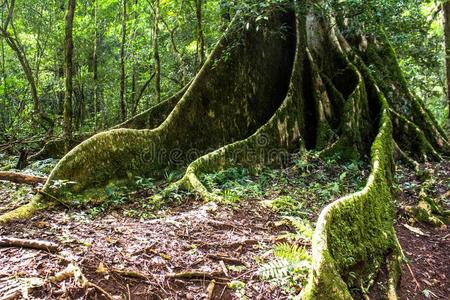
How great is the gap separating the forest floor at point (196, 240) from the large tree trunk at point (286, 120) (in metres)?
0.44

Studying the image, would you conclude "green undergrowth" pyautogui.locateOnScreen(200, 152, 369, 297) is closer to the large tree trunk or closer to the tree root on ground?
the large tree trunk

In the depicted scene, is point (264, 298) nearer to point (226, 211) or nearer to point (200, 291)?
point (200, 291)

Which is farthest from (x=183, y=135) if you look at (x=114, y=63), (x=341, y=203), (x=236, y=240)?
(x=114, y=63)

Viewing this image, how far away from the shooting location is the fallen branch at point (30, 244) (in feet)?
11.2

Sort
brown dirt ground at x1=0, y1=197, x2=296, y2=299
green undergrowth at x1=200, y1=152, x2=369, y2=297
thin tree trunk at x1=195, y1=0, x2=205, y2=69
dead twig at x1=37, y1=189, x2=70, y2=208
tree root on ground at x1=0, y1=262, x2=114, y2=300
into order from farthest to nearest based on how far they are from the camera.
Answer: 1. thin tree trunk at x1=195, y1=0, x2=205, y2=69
2. dead twig at x1=37, y1=189, x2=70, y2=208
3. green undergrowth at x1=200, y1=152, x2=369, y2=297
4. brown dirt ground at x1=0, y1=197, x2=296, y2=299
5. tree root on ground at x1=0, y1=262, x2=114, y2=300

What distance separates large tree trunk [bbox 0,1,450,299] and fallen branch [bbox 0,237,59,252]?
47.2 inches

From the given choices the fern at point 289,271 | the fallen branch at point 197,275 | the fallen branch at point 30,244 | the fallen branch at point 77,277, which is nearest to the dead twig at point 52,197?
Answer: the fallen branch at point 30,244

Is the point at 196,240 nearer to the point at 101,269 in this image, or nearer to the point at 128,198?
the point at 101,269

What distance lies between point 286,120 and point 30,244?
581 cm

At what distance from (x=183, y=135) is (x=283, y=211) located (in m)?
2.66

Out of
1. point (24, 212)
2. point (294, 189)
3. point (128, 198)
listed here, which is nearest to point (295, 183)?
point (294, 189)

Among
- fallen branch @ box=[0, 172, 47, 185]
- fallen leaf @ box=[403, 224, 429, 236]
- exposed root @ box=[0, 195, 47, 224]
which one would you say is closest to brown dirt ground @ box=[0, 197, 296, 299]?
exposed root @ box=[0, 195, 47, 224]

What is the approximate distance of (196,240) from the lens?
424cm

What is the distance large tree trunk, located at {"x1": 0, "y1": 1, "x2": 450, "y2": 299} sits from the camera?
19.0 ft
